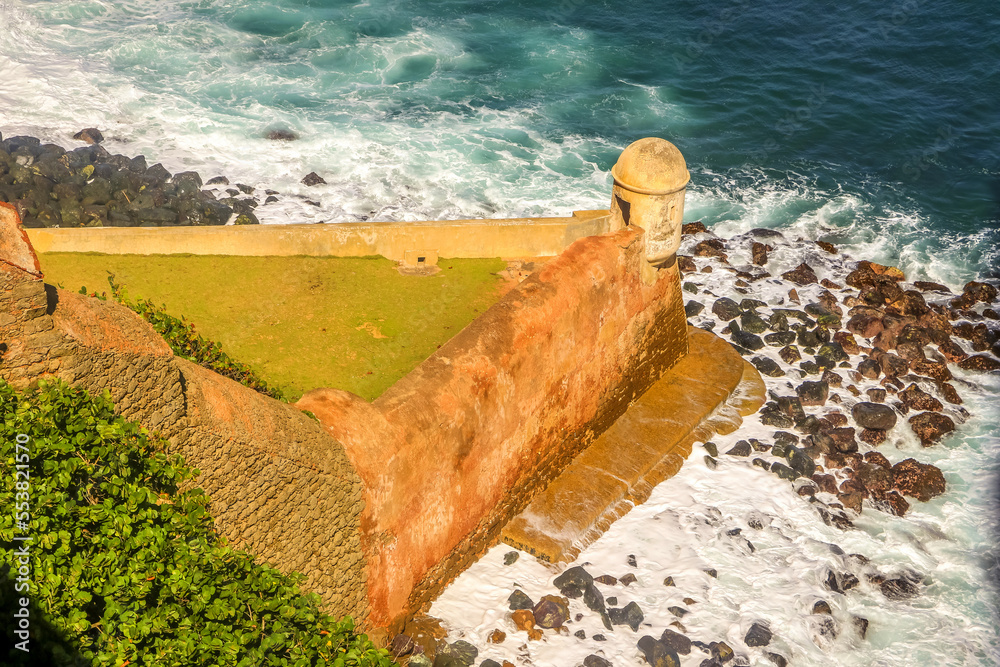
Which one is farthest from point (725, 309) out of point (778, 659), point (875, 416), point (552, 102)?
point (552, 102)

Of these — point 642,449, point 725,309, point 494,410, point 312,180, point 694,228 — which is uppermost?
point 494,410

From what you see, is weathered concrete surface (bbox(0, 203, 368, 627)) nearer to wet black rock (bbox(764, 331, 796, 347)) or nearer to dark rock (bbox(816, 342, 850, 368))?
wet black rock (bbox(764, 331, 796, 347))

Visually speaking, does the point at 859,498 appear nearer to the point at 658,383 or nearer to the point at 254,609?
the point at 658,383

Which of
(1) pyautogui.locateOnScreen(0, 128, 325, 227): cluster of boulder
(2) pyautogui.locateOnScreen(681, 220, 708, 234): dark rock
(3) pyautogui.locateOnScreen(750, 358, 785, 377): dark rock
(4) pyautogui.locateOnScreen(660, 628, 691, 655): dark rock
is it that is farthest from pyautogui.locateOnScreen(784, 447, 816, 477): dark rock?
(1) pyautogui.locateOnScreen(0, 128, 325, 227): cluster of boulder

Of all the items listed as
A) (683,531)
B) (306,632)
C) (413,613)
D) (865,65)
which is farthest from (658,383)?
(865,65)

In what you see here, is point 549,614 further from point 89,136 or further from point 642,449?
point 89,136

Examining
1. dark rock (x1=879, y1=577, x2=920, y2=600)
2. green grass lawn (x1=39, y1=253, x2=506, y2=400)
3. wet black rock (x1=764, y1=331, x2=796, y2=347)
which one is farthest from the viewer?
wet black rock (x1=764, y1=331, x2=796, y2=347)
